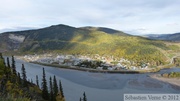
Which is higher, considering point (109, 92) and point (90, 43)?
point (90, 43)

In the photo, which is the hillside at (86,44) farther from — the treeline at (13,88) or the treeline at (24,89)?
the treeline at (13,88)

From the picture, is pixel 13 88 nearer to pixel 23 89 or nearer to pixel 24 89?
pixel 23 89

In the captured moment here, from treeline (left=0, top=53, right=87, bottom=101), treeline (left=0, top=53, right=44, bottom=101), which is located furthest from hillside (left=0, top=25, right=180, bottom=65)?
treeline (left=0, top=53, right=44, bottom=101)

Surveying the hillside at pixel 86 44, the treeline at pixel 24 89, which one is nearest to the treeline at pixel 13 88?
the treeline at pixel 24 89

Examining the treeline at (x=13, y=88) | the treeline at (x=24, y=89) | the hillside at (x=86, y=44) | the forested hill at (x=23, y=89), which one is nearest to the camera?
the treeline at (x=13, y=88)

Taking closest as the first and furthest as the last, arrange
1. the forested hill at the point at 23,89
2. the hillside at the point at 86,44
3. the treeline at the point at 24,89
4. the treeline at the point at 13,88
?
the treeline at the point at 13,88 < the forested hill at the point at 23,89 < the treeline at the point at 24,89 < the hillside at the point at 86,44

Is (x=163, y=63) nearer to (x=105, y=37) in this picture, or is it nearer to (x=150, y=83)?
(x=150, y=83)

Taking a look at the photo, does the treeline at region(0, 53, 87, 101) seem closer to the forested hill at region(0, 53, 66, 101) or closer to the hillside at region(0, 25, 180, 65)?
the forested hill at region(0, 53, 66, 101)

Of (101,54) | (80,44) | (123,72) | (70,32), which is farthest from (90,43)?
(123,72)

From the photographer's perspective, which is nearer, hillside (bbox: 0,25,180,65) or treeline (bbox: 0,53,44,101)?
treeline (bbox: 0,53,44,101)
